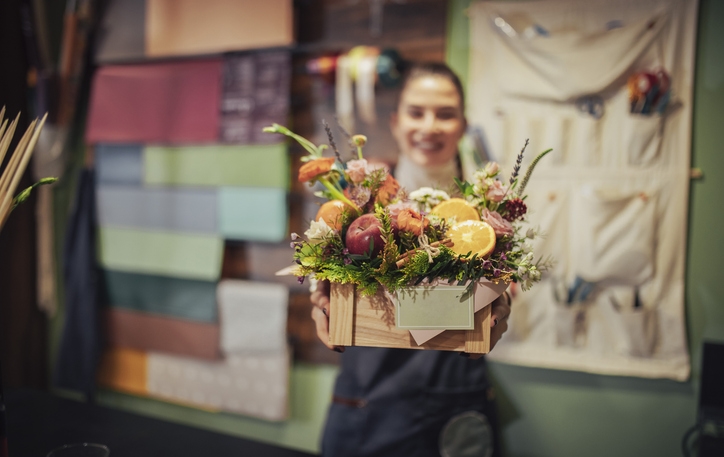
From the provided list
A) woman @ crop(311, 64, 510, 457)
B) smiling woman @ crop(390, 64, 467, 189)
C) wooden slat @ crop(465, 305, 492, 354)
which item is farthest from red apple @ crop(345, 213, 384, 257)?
smiling woman @ crop(390, 64, 467, 189)

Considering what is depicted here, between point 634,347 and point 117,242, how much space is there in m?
2.34

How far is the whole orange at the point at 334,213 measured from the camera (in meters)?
1.05

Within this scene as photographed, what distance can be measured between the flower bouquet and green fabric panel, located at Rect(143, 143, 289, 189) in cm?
124

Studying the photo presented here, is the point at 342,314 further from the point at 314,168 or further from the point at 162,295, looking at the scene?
the point at 162,295

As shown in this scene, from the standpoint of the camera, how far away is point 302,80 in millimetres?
2363

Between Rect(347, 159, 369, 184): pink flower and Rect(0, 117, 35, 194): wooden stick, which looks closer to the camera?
Rect(0, 117, 35, 194): wooden stick

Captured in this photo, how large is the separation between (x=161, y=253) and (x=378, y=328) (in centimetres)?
180

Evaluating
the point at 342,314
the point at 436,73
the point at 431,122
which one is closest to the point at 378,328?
the point at 342,314

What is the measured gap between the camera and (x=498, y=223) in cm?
102

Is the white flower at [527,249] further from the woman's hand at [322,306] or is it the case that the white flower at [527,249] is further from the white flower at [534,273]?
the woman's hand at [322,306]

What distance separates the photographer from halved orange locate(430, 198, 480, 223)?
3.51 ft

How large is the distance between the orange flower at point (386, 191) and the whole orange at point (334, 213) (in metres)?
0.07

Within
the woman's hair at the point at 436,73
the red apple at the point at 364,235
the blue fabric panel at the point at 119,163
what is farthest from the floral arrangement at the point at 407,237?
the blue fabric panel at the point at 119,163

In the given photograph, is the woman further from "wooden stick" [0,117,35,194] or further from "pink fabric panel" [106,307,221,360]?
"wooden stick" [0,117,35,194]
